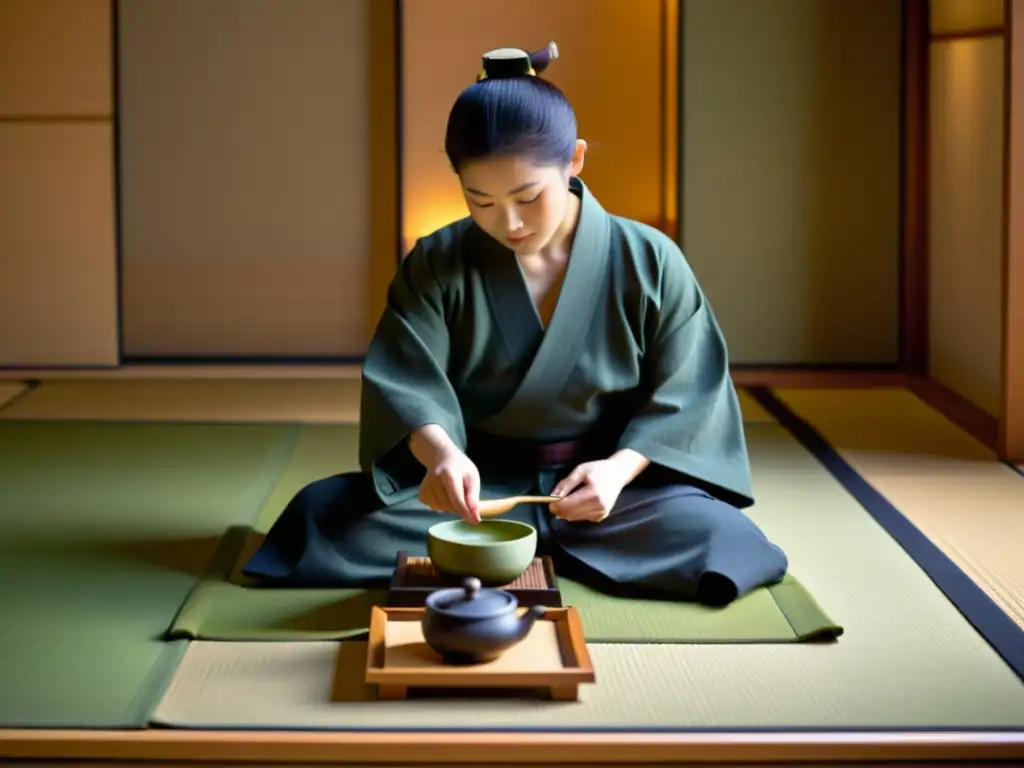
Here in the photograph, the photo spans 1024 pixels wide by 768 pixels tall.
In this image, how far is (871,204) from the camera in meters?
5.71

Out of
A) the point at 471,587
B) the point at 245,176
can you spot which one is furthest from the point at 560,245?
the point at 245,176

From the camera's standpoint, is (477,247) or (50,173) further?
(50,173)

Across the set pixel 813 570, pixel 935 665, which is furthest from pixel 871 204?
pixel 935 665

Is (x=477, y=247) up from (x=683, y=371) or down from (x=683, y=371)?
up

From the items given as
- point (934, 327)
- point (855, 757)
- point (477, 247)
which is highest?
point (477, 247)

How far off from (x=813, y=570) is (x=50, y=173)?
150 inches

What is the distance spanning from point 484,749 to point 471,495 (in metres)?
0.63

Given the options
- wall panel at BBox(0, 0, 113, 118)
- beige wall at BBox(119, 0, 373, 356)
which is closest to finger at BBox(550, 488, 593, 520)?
beige wall at BBox(119, 0, 373, 356)

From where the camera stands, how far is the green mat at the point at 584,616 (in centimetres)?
258

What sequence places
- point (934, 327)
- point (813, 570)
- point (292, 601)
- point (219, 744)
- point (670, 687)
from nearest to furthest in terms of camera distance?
point (219, 744)
point (670, 687)
point (292, 601)
point (813, 570)
point (934, 327)

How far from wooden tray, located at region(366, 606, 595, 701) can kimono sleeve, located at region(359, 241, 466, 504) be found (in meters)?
0.51

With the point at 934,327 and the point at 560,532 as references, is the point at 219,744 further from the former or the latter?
the point at 934,327

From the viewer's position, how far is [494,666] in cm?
230

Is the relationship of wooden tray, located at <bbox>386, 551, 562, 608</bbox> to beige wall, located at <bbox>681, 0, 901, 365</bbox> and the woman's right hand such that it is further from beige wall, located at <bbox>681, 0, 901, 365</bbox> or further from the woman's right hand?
beige wall, located at <bbox>681, 0, 901, 365</bbox>
